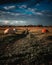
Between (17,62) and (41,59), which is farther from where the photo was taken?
(41,59)

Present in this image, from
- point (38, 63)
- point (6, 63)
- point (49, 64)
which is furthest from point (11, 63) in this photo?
point (49, 64)

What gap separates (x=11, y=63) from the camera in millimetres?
9867

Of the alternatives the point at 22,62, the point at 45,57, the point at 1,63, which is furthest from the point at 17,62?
the point at 45,57

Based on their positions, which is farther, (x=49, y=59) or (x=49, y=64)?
(x=49, y=59)

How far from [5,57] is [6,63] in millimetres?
1498

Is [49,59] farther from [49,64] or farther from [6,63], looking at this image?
[6,63]

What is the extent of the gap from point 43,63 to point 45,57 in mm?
1550

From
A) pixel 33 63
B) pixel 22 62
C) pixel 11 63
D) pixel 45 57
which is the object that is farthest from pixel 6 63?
pixel 45 57

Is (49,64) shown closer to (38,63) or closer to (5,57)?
(38,63)

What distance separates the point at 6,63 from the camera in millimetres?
9828

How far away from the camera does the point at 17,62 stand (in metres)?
10.1

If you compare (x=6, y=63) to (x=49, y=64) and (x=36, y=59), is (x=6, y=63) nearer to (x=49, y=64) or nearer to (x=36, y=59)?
(x=36, y=59)

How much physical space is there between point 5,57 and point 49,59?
11.7ft

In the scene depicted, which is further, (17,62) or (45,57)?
(45,57)
